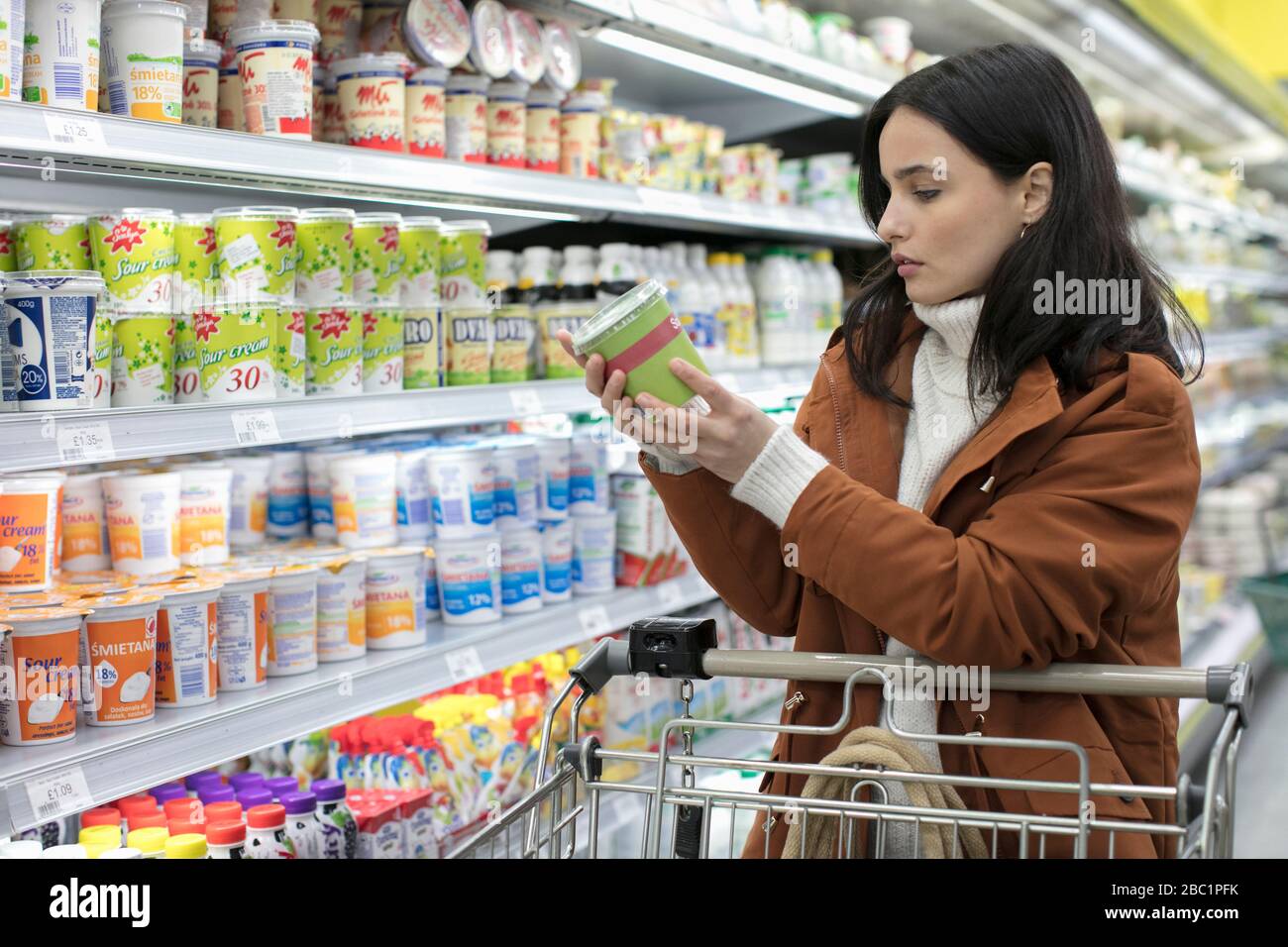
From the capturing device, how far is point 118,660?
1.63 meters

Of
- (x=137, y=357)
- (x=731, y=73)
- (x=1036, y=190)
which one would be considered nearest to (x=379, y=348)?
(x=137, y=357)

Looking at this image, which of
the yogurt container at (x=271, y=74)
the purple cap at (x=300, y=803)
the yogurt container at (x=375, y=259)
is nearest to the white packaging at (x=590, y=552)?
the yogurt container at (x=375, y=259)

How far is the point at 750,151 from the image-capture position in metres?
3.10

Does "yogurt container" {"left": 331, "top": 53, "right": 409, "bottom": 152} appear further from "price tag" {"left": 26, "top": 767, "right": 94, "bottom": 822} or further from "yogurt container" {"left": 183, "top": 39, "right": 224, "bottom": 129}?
"price tag" {"left": 26, "top": 767, "right": 94, "bottom": 822}

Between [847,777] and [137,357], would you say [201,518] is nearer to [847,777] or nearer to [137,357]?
[137,357]

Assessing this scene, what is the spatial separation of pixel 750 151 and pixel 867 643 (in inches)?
77.0

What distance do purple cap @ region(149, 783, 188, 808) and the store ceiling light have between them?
1.64 m

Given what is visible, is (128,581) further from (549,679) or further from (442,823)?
(549,679)

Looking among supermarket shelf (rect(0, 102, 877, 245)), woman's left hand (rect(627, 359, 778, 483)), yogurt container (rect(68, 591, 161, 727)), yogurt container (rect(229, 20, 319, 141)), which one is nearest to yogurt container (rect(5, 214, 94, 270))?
supermarket shelf (rect(0, 102, 877, 245))

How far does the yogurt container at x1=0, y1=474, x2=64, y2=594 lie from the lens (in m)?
1.67

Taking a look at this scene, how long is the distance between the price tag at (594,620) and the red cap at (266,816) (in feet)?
2.50

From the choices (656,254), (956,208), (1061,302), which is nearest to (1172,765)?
(1061,302)

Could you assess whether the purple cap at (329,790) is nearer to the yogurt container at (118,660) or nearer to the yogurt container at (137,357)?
the yogurt container at (118,660)

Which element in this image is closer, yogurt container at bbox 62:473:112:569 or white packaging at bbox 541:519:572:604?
yogurt container at bbox 62:473:112:569
